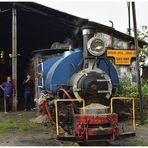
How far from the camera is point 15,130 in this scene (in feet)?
38.3

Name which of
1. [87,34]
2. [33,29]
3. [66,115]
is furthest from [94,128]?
[33,29]

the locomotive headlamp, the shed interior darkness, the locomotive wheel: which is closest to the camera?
the locomotive headlamp

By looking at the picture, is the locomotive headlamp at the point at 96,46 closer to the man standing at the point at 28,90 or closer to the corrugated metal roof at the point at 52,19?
the corrugated metal roof at the point at 52,19

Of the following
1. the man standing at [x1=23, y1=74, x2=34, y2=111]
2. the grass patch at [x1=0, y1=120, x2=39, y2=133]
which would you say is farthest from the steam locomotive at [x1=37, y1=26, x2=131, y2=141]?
the man standing at [x1=23, y1=74, x2=34, y2=111]

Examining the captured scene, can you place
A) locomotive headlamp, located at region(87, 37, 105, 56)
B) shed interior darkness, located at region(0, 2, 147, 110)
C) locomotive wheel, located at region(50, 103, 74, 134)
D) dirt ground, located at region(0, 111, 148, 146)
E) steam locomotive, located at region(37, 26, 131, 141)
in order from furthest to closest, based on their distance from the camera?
shed interior darkness, located at region(0, 2, 147, 110) < locomotive wheel, located at region(50, 103, 74, 134) < locomotive headlamp, located at region(87, 37, 105, 56) < dirt ground, located at region(0, 111, 148, 146) < steam locomotive, located at region(37, 26, 131, 141)

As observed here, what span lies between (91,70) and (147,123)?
4022 millimetres

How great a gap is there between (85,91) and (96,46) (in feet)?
3.42

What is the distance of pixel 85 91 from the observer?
961 cm

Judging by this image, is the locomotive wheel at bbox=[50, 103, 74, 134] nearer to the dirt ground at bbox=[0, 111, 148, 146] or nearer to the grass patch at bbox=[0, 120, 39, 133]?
the dirt ground at bbox=[0, 111, 148, 146]

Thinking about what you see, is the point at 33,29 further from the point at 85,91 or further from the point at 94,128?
the point at 94,128

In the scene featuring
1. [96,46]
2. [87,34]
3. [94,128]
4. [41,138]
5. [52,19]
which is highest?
[52,19]

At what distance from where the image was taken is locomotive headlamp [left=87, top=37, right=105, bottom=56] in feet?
31.1

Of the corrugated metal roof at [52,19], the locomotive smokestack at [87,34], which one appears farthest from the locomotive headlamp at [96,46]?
the corrugated metal roof at [52,19]

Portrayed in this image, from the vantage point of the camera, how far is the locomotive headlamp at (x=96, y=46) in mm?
9484
